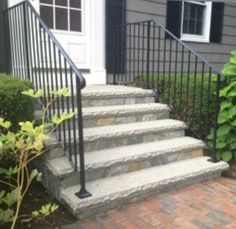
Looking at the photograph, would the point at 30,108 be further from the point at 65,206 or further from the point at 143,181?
the point at 143,181

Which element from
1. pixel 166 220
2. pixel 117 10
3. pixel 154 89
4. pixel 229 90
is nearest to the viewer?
pixel 166 220

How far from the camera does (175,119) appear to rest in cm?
388

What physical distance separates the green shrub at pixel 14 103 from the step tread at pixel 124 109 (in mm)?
766

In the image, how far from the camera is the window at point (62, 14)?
4227 millimetres

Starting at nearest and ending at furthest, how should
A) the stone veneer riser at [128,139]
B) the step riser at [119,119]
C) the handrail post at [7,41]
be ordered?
the stone veneer riser at [128,139] → the step riser at [119,119] → the handrail post at [7,41]

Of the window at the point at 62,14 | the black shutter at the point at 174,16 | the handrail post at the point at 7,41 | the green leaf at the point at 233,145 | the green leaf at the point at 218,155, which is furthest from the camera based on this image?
the black shutter at the point at 174,16

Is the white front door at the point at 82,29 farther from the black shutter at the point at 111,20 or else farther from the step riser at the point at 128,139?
the step riser at the point at 128,139

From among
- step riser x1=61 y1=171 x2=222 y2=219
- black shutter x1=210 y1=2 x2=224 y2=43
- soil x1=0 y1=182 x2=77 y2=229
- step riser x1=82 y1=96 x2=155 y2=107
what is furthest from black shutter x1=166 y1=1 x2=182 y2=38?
soil x1=0 y1=182 x2=77 y2=229

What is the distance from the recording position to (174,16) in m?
5.57

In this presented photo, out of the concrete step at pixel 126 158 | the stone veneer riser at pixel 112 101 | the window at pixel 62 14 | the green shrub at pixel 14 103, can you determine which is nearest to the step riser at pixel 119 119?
the stone veneer riser at pixel 112 101

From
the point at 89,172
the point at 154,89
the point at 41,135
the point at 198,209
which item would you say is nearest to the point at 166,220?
the point at 198,209

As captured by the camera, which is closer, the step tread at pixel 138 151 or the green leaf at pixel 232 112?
the step tread at pixel 138 151

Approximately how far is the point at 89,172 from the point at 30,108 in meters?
0.73

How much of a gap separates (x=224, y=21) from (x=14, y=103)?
540 cm
